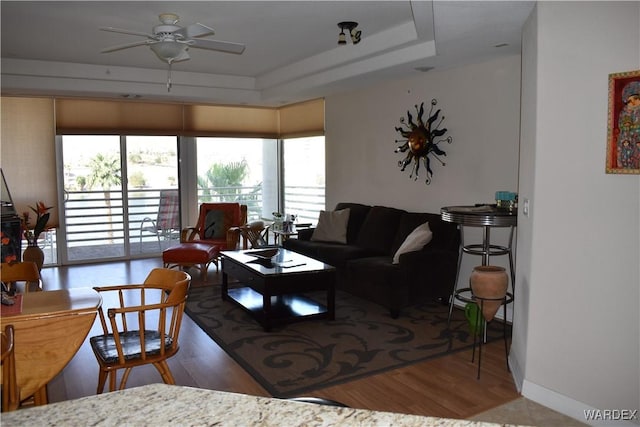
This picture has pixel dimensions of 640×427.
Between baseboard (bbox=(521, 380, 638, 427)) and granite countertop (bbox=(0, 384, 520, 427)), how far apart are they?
2098 mm

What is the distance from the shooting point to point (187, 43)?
13.8ft

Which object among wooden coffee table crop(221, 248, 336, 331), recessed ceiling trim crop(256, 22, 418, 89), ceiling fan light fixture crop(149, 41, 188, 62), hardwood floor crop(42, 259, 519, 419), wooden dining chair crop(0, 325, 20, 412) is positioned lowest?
hardwood floor crop(42, 259, 519, 419)

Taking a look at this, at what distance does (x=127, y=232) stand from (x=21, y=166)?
5.55 feet

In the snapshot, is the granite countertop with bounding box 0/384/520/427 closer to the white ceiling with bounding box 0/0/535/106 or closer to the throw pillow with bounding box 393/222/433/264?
the white ceiling with bounding box 0/0/535/106

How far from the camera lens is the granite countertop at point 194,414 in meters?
1.11

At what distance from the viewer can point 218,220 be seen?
23.5 feet

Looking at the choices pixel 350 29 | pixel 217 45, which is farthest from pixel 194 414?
pixel 350 29

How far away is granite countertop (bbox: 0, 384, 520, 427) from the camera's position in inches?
43.9

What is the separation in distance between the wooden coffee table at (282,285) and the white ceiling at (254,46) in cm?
219

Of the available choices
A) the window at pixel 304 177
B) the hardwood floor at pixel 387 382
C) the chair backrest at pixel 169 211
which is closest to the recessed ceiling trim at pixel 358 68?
the window at pixel 304 177

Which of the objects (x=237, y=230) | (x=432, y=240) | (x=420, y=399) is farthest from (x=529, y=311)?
(x=237, y=230)

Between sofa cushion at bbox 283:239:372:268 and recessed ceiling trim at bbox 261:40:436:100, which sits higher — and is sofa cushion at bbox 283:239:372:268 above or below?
below

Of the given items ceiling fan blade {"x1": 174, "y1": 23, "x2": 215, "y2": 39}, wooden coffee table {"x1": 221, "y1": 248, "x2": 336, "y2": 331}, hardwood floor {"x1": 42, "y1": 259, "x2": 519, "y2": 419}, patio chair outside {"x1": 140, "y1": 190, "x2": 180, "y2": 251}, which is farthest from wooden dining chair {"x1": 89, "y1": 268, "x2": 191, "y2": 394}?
patio chair outside {"x1": 140, "y1": 190, "x2": 180, "y2": 251}

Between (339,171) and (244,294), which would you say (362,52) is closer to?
(339,171)
